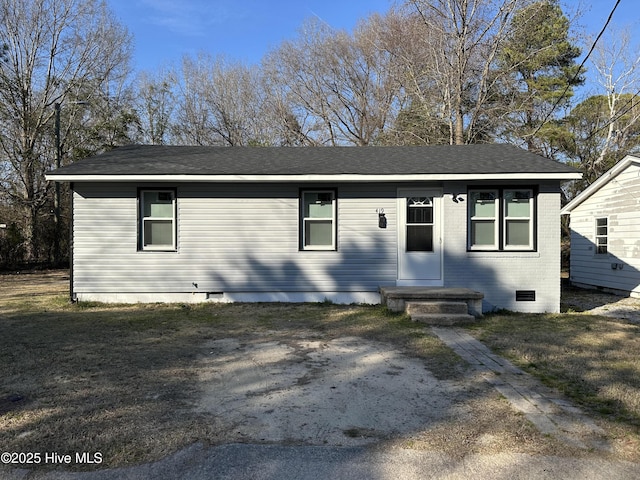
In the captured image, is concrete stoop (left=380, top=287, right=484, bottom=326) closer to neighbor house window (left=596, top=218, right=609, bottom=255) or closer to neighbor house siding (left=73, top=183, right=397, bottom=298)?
neighbor house siding (left=73, top=183, right=397, bottom=298)

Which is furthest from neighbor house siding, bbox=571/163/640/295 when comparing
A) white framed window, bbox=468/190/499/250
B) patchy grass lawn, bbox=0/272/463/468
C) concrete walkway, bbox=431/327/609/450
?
concrete walkway, bbox=431/327/609/450

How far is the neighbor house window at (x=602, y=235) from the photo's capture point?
12766 mm

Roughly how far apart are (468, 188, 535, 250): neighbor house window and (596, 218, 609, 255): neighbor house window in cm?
534

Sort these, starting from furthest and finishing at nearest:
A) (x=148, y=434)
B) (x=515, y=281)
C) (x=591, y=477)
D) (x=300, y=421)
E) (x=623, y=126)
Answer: (x=623, y=126), (x=515, y=281), (x=300, y=421), (x=148, y=434), (x=591, y=477)

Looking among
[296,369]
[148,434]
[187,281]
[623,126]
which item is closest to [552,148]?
[623,126]

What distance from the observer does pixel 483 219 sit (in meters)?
9.09

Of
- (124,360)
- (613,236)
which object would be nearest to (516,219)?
(613,236)

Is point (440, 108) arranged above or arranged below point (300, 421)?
above

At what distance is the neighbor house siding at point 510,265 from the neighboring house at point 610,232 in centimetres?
410

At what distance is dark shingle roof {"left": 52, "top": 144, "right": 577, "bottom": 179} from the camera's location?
888cm

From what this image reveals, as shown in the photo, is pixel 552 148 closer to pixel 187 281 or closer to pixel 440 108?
pixel 440 108

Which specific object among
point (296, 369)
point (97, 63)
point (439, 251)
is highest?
point (97, 63)

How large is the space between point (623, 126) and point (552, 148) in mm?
3193

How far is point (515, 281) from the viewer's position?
29.4 feet
